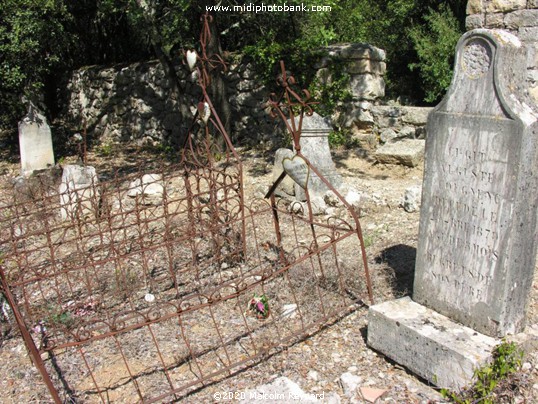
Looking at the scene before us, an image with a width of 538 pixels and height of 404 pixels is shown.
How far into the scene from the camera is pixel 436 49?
1063 centimetres

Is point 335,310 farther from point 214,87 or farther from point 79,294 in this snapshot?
point 214,87

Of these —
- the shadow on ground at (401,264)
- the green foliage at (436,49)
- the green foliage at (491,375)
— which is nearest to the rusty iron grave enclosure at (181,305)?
the shadow on ground at (401,264)

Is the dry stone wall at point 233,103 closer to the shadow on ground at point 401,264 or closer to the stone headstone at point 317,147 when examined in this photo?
the stone headstone at point 317,147

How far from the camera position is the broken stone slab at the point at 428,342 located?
2.96 meters

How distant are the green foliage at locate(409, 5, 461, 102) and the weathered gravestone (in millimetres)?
7570

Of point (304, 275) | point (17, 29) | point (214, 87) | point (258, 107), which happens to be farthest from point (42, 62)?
point (304, 275)

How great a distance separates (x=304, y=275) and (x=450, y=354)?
5.17 feet

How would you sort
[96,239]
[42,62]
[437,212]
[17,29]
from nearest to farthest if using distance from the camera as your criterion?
[437,212] → [96,239] → [17,29] → [42,62]

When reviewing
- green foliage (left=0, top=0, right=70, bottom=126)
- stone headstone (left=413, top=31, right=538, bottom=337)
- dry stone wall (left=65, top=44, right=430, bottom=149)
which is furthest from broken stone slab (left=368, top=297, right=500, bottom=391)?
green foliage (left=0, top=0, right=70, bottom=126)

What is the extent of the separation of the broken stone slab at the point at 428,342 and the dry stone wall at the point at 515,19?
12.8ft

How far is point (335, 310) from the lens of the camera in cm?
395

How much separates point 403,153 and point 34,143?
5428 millimetres

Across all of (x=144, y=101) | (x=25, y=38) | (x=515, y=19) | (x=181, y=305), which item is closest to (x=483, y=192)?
(x=181, y=305)

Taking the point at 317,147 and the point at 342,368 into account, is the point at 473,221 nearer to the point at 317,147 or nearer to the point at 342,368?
the point at 342,368
